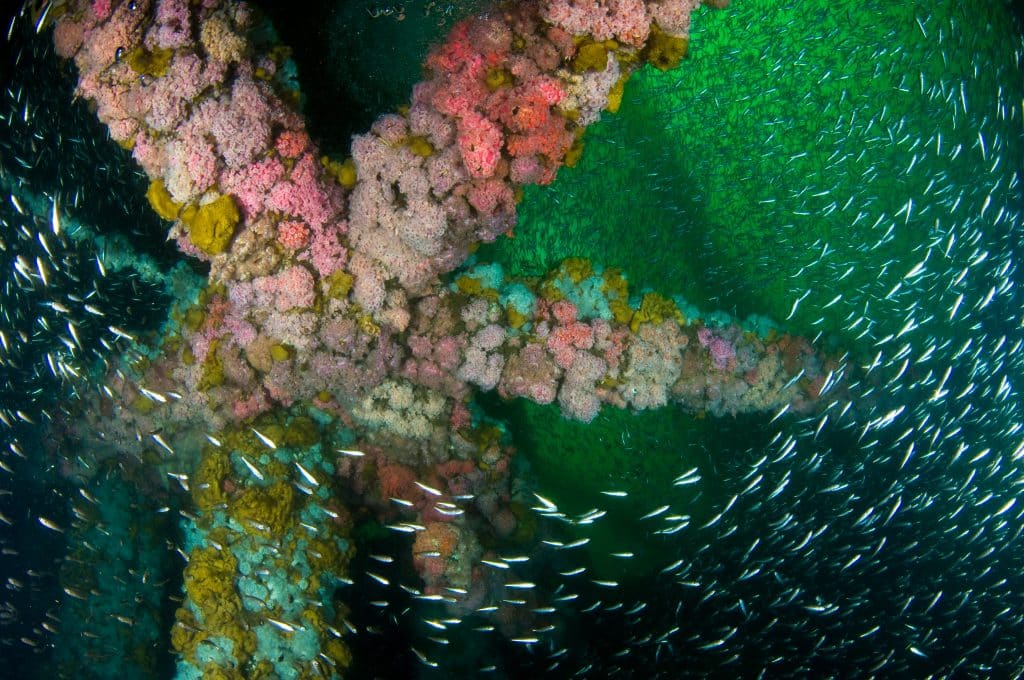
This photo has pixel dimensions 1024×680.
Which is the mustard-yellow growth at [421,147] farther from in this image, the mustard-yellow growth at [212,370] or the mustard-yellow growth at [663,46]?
the mustard-yellow growth at [212,370]

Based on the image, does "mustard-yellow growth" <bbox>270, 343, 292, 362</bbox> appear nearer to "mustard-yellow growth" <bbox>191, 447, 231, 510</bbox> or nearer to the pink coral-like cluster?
the pink coral-like cluster

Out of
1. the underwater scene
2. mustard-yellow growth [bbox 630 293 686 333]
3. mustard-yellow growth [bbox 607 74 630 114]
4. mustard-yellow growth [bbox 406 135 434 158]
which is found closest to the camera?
mustard-yellow growth [bbox 607 74 630 114]

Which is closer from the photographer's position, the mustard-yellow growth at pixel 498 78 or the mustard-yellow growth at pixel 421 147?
the mustard-yellow growth at pixel 498 78

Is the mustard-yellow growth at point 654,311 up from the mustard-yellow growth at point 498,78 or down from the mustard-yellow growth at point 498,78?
up

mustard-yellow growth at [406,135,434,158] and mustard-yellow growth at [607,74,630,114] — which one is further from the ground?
mustard-yellow growth at [607,74,630,114]

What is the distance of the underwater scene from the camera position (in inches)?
214

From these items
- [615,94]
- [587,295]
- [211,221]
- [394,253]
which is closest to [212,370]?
[211,221]

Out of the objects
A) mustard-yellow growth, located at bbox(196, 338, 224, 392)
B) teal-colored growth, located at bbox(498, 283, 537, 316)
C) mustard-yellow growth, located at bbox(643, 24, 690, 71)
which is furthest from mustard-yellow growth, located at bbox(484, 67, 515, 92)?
mustard-yellow growth, located at bbox(196, 338, 224, 392)

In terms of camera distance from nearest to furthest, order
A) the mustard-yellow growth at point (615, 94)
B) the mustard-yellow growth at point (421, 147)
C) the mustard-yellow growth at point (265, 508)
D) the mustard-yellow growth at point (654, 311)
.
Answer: the mustard-yellow growth at point (615, 94)
the mustard-yellow growth at point (421, 147)
the mustard-yellow growth at point (265, 508)
the mustard-yellow growth at point (654, 311)

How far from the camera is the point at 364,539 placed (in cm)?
787

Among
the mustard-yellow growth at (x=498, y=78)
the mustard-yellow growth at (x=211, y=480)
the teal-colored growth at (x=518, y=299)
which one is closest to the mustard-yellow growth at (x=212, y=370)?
the mustard-yellow growth at (x=211, y=480)

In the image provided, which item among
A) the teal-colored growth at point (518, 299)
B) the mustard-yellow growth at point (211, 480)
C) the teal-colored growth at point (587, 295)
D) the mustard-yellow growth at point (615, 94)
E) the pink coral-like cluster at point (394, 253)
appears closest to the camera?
the pink coral-like cluster at point (394, 253)

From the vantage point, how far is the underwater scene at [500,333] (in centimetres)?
544

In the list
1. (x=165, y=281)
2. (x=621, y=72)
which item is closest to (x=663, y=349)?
(x=621, y=72)
